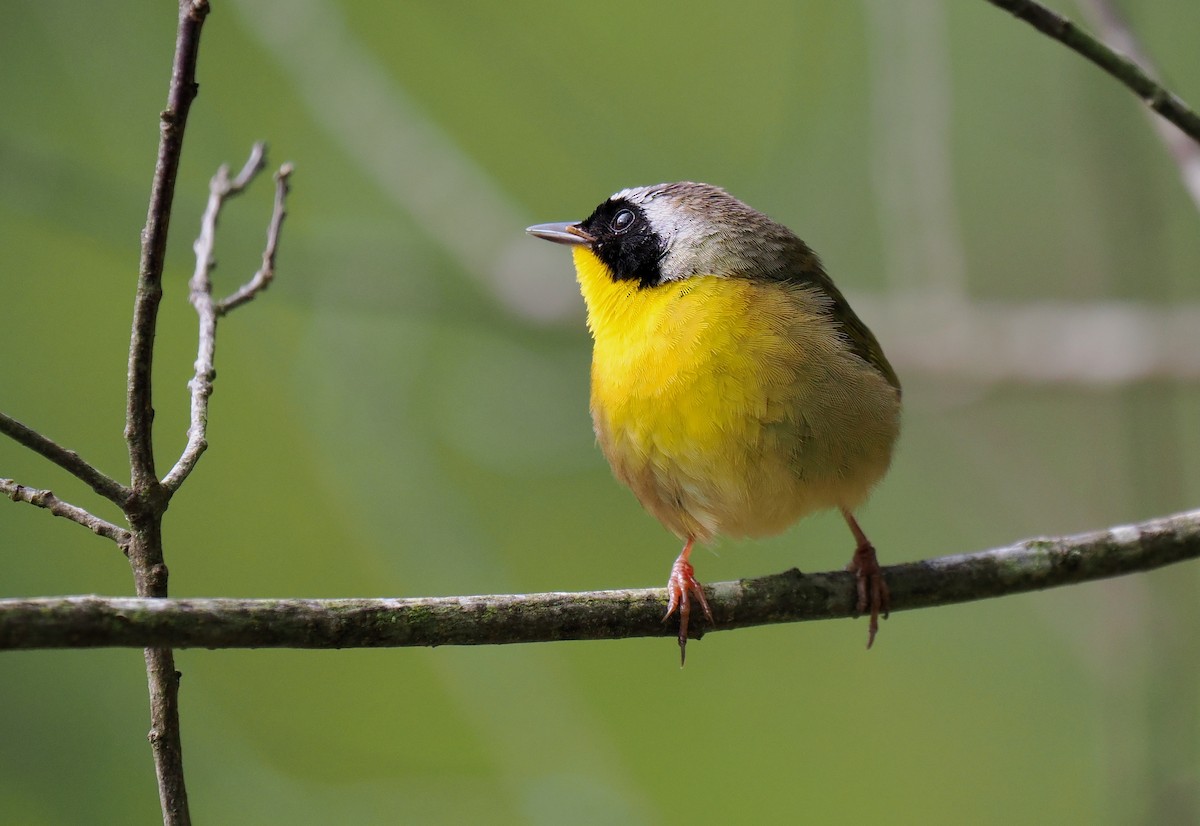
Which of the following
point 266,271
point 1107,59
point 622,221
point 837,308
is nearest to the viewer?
point 1107,59

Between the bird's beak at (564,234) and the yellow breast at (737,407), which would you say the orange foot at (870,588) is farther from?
the bird's beak at (564,234)

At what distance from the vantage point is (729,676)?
799 cm

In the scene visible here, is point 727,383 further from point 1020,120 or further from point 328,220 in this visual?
point 1020,120

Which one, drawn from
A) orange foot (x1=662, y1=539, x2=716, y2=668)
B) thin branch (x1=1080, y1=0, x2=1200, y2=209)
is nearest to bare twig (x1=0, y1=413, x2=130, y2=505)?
orange foot (x1=662, y1=539, x2=716, y2=668)

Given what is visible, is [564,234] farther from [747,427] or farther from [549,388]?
[549,388]

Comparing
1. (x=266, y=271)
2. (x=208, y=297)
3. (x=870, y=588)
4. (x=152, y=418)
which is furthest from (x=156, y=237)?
(x=870, y=588)

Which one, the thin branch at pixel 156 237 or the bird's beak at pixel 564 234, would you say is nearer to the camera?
the thin branch at pixel 156 237

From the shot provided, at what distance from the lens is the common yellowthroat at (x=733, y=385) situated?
3764mm

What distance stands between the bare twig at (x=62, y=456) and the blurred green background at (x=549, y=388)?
10.7ft

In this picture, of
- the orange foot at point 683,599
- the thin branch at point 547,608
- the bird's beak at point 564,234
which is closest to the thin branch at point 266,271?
the thin branch at point 547,608

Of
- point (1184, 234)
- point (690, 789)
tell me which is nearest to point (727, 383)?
point (690, 789)

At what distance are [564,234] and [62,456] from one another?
2874mm

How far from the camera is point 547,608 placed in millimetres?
2666

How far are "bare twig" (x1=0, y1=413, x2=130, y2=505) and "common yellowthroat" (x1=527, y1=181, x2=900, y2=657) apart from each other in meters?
1.66
